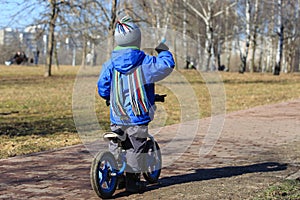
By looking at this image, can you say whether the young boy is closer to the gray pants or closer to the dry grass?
the gray pants

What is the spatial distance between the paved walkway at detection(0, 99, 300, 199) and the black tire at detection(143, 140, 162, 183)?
138 millimetres

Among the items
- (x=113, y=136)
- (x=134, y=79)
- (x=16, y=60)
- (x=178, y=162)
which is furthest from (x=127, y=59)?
(x=16, y=60)

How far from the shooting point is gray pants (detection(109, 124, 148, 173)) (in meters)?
5.69

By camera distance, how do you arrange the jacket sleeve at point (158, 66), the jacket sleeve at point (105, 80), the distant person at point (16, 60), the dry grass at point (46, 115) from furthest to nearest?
the distant person at point (16, 60) < the dry grass at point (46, 115) < the jacket sleeve at point (105, 80) < the jacket sleeve at point (158, 66)

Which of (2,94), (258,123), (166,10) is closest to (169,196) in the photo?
(258,123)

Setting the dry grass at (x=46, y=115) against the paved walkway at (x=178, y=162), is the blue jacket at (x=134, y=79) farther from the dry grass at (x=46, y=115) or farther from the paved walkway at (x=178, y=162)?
→ the dry grass at (x=46, y=115)

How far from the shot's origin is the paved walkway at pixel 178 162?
6.24m

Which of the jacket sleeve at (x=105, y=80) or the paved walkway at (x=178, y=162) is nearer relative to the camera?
the jacket sleeve at (x=105, y=80)

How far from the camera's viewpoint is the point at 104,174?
5703mm

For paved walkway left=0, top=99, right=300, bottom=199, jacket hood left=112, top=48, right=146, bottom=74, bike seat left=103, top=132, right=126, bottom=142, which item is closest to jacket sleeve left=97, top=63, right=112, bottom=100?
jacket hood left=112, top=48, right=146, bottom=74

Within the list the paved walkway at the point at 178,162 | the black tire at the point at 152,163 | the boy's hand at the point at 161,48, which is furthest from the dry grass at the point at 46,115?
the boy's hand at the point at 161,48

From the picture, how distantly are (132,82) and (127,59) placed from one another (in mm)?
229

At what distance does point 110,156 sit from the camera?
575 cm

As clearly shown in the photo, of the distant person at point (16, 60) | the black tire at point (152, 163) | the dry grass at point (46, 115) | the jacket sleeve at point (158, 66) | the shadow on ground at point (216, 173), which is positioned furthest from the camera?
the distant person at point (16, 60)
